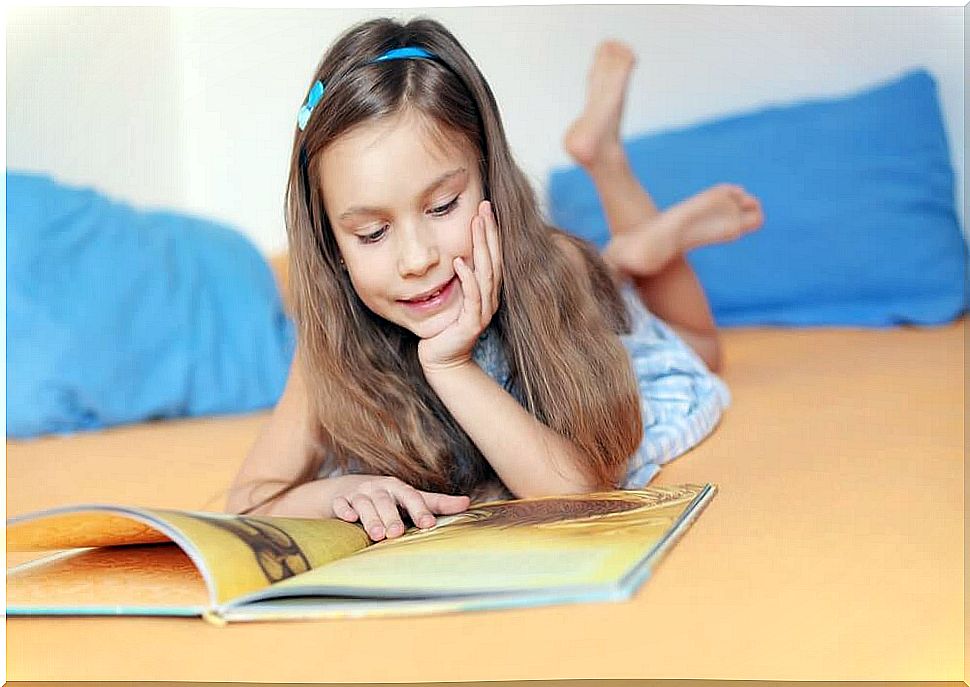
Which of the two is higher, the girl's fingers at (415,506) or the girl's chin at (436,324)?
the girl's chin at (436,324)

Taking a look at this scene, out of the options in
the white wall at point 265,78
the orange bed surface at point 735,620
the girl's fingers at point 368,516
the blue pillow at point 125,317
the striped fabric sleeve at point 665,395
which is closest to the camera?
the orange bed surface at point 735,620

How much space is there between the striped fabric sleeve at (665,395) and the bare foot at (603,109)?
17cm

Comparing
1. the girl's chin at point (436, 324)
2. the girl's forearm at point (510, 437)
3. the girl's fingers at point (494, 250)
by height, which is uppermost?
the girl's fingers at point (494, 250)

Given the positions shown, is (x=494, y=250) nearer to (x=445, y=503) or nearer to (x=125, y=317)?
(x=445, y=503)

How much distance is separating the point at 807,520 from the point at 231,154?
128 centimetres

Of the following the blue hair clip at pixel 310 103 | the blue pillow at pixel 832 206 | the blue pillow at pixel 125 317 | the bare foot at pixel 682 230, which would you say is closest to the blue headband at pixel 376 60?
the blue hair clip at pixel 310 103

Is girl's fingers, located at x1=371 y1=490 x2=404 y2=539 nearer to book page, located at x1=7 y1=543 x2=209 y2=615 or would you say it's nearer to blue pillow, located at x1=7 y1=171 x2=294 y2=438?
book page, located at x1=7 y1=543 x2=209 y2=615

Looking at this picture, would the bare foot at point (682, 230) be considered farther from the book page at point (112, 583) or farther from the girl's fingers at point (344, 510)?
the book page at point (112, 583)

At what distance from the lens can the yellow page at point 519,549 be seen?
0.63m

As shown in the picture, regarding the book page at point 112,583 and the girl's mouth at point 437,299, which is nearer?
the book page at point 112,583

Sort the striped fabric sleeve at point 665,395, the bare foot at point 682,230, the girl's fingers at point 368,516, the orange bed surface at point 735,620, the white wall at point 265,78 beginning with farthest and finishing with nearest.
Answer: the white wall at point 265,78
the bare foot at point 682,230
the striped fabric sleeve at point 665,395
the girl's fingers at point 368,516
the orange bed surface at point 735,620

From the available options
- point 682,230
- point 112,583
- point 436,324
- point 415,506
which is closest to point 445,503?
point 415,506

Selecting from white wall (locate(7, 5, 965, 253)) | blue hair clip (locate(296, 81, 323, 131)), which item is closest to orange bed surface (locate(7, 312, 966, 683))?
blue hair clip (locate(296, 81, 323, 131))

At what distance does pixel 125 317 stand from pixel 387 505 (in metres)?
0.79
